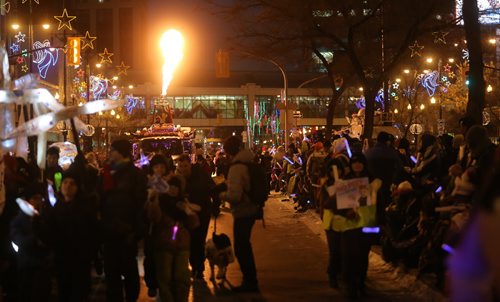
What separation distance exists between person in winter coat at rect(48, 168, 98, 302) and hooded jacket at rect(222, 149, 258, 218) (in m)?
2.18

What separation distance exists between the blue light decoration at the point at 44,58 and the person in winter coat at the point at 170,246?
39.9 m

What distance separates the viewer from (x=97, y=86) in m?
54.5

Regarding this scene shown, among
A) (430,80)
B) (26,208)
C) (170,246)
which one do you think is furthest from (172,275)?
(430,80)

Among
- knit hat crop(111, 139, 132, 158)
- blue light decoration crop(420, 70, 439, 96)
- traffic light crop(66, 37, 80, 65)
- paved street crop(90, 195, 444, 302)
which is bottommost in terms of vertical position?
paved street crop(90, 195, 444, 302)

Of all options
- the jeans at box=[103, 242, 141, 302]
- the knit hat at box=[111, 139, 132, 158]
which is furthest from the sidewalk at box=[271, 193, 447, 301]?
the knit hat at box=[111, 139, 132, 158]

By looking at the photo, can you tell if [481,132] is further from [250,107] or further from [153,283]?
[250,107]

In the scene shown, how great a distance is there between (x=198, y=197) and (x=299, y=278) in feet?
6.11

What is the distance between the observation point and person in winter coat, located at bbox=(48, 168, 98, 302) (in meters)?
7.09

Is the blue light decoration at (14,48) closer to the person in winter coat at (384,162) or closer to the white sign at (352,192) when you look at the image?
the person in winter coat at (384,162)

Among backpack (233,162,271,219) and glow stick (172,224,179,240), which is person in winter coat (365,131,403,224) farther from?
glow stick (172,224,179,240)

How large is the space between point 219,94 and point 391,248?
8150 cm

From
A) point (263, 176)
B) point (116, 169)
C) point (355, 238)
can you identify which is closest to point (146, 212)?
point (116, 169)

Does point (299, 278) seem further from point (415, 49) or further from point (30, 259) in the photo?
point (415, 49)

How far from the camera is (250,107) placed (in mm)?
91438
